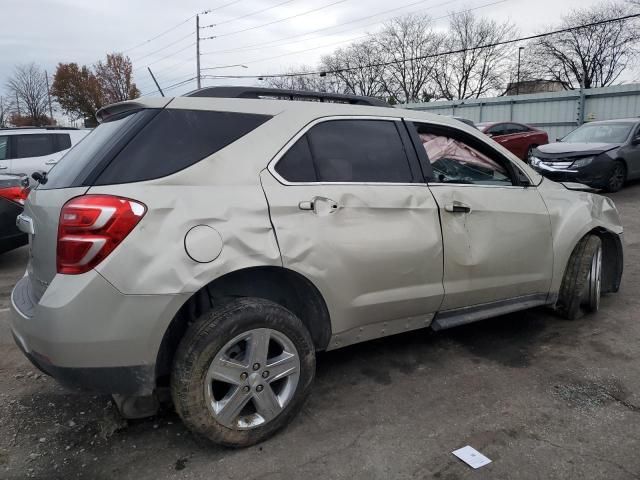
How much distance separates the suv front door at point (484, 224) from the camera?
125 inches

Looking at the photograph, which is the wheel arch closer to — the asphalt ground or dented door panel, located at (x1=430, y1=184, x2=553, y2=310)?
the asphalt ground

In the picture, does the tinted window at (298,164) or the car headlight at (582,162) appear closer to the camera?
the tinted window at (298,164)

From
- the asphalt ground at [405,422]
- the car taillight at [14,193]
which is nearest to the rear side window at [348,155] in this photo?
the asphalt ground at [405,422]

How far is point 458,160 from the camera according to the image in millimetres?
3490

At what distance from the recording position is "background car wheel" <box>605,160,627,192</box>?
10.6 metres

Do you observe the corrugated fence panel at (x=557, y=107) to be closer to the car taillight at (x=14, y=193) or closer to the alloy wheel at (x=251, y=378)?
the car taillight at (x=14, y=193)

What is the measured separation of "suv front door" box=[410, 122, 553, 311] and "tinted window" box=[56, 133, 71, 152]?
9444 mm

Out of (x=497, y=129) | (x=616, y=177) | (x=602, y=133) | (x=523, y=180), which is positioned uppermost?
(x=497, y=129)

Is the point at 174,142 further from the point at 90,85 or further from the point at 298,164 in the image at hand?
the point at 90,85

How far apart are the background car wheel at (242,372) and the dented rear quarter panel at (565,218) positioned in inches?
87.2

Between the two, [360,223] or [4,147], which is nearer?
[360,223]

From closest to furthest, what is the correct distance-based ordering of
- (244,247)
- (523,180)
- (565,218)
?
(244,247), (523,180), (565,218)

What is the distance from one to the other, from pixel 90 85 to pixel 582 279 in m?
63.3

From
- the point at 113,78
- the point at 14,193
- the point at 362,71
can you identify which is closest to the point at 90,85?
the point at 113,78
